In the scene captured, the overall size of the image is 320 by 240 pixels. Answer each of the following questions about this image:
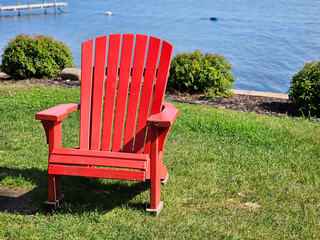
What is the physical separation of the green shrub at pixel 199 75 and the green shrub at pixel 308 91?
120 centimetres

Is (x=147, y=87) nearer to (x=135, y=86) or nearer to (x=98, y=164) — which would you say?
(x=135, y=86)

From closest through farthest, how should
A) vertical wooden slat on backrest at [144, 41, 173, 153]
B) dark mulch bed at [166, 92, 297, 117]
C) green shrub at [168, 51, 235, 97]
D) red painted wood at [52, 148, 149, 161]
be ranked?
red painted wood at [52, 148, 149, 161] < vertical wooden slat on backrest at [144, 41, 173, 153] < dark mulch bed at [166, 92, 297, 117] < green shrub at [168, 51, 235, 97]

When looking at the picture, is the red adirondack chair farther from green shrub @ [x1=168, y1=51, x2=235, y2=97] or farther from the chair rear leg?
green shrub @ [x1=168, y1=51, x2=235, y2=97]

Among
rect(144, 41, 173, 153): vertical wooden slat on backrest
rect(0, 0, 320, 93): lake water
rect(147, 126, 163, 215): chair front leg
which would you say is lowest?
rect(0, 0, 320, 93): lake water

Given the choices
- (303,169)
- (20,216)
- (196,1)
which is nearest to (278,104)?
(303,169)

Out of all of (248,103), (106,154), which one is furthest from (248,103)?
(106,154)

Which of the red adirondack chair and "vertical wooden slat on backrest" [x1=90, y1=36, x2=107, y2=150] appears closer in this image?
the red adirondack chair

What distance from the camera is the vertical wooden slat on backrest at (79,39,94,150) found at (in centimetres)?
331

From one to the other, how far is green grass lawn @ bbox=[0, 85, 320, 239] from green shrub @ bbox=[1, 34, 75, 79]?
2.71 m

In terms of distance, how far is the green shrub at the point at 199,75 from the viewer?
21.6ft

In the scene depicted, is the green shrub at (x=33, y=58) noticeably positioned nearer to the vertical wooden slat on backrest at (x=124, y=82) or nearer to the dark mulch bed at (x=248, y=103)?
the dark mulch bed at (x=248, y=103)

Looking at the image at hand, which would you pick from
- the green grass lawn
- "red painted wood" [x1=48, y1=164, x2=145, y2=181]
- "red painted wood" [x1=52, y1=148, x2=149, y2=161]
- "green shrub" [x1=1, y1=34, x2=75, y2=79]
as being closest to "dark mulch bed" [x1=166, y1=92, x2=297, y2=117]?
the green grass lawn

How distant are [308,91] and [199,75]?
5.82ft

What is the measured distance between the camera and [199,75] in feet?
21.6
